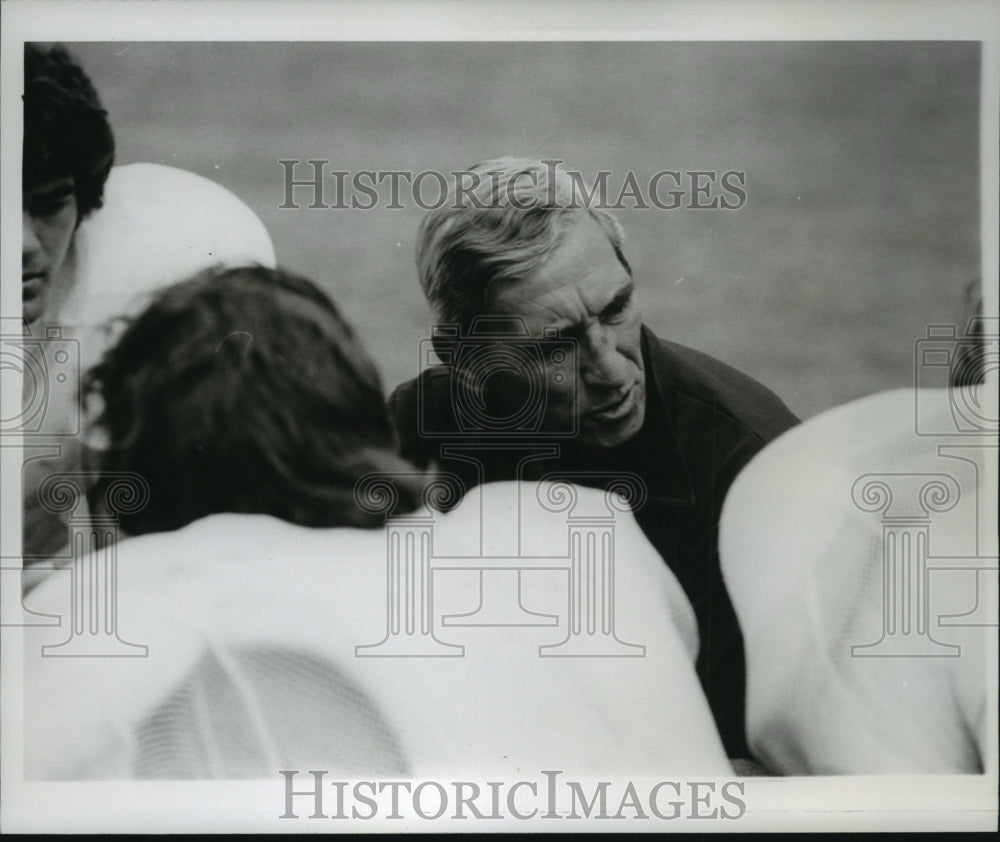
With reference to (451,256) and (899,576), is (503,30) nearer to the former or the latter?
(451,256)

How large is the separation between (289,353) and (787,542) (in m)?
1.37

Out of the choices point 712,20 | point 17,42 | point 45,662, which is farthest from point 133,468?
point 712,20

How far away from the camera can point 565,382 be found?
2293 mm

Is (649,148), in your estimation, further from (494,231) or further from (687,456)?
(687,456)

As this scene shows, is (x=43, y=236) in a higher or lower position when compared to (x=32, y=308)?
higher

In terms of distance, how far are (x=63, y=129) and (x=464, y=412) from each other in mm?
1272

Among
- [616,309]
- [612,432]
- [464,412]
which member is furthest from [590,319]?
[464,412]

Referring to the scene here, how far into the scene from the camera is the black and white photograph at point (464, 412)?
2.28 meters
